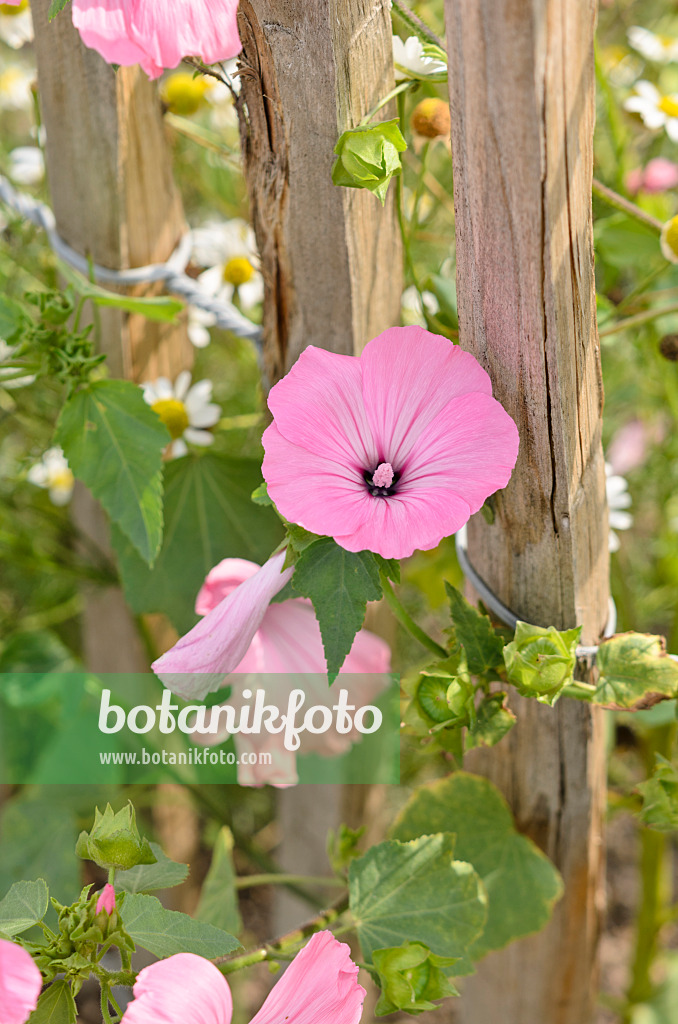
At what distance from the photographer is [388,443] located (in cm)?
43

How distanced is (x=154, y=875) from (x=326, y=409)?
26 cm

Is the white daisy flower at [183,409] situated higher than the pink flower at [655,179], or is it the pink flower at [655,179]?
the pink flower at [655,179]

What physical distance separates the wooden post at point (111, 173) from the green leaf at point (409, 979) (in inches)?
19.9

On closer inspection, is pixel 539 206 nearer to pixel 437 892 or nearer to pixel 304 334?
pixel 304 334

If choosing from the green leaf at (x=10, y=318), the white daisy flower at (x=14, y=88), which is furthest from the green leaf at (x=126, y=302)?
the white daisy flower at (x=14, y=88)

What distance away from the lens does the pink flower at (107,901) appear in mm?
384

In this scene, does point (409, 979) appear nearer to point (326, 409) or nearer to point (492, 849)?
point (492, 849)

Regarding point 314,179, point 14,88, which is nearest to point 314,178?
point 314,179

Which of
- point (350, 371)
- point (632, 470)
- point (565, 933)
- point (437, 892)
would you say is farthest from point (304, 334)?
point (632, 470)

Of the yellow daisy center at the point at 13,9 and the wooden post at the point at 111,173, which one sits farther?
the yellow daisy center at the point at 13,9

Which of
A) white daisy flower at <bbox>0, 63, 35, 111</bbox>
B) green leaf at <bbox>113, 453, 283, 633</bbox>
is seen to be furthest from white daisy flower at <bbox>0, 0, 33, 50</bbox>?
green leaf at <bbox>113, 453, 283, 633</bbox>

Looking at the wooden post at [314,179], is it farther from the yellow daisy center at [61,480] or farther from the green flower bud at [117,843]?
the yellow daisy center at [61,480]

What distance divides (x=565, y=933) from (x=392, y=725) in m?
0.22

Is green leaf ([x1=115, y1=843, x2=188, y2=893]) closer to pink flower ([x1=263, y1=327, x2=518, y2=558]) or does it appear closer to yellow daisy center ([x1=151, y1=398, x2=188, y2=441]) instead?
pink flower ([x1=263, y1=327, x2=518, y2=558])
